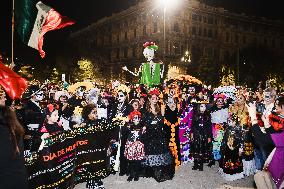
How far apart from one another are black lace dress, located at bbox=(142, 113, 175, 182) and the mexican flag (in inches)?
116

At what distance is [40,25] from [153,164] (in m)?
3.91

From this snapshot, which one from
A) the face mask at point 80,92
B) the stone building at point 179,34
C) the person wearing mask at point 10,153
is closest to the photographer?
the person wearing mask at point 10,153

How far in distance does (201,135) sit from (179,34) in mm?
55662

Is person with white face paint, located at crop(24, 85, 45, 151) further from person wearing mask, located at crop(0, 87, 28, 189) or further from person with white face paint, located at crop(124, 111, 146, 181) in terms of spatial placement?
person wearing mask, located at crop(0, 87, 28, 189)

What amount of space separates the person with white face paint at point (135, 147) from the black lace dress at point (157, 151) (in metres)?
0.13

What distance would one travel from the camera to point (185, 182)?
772 cm

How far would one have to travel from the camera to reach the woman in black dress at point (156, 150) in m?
7.73

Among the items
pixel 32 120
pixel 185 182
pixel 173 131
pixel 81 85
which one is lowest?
pixel 185 182

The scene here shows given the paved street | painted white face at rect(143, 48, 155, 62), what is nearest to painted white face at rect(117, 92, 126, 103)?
painted white face at rect(143, 48, 155, 62)

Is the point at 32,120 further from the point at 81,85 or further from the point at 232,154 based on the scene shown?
the point at 232,154

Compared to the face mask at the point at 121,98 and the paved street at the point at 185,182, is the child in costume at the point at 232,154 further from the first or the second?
the face mask at the point at 121,98

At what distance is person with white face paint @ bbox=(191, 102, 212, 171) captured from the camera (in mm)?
8961

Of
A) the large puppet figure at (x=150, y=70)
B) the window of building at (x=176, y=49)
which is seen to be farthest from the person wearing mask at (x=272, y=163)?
the window of building at (x=176, y=49)

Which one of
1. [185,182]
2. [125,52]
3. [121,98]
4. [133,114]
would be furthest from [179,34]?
[185,182]
